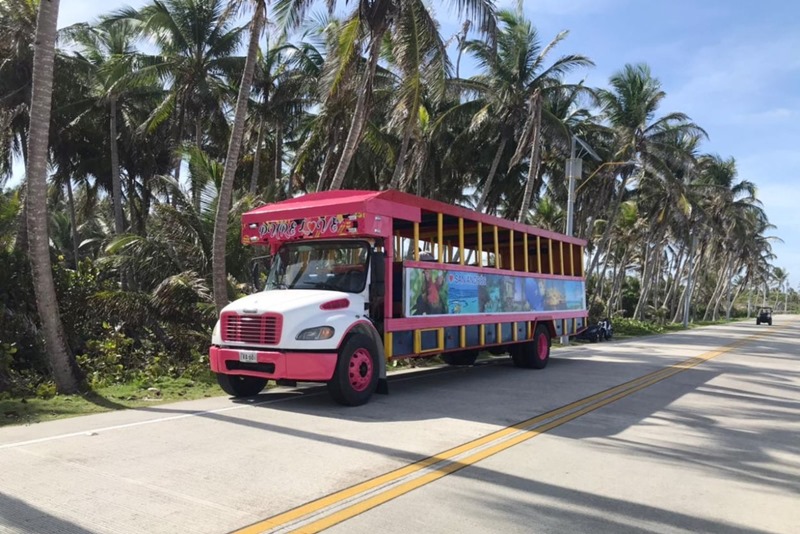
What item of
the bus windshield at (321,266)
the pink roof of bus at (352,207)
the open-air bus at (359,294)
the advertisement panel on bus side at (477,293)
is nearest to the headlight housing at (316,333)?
the open-air bus at (359,294)

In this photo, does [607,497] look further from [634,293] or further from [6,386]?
[634,293]

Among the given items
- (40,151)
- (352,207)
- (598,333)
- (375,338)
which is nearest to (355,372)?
(375,338)

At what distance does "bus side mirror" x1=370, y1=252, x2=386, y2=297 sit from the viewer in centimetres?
966

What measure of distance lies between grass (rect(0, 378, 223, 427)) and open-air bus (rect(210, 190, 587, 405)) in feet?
3.43

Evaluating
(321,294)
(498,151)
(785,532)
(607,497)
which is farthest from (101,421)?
(498,151)

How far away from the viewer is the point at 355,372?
909cm

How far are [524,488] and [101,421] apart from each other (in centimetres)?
533

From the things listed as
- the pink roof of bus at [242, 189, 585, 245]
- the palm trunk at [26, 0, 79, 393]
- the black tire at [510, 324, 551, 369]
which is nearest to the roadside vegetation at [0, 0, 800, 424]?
the palm trunk at [26, 0, 79, 393]

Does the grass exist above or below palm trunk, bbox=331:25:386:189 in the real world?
below

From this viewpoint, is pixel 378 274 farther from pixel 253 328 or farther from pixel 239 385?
pixel 239 385

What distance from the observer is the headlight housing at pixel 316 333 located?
8633 mm

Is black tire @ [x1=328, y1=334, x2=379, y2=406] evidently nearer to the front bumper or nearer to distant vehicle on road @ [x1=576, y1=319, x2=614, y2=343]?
the front bumper

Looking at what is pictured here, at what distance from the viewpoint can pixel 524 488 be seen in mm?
5562

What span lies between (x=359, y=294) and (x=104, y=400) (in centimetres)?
414
